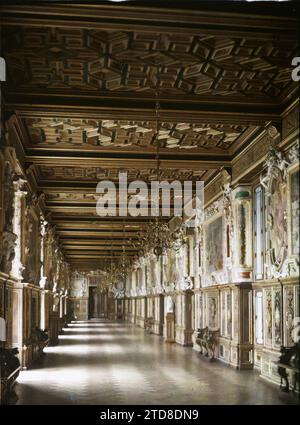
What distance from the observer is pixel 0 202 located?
374 inches

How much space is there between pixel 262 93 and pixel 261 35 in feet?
9.07

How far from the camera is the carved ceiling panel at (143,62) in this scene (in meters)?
8.37

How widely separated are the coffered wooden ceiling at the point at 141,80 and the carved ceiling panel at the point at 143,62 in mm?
17

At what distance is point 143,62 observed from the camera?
364 inches

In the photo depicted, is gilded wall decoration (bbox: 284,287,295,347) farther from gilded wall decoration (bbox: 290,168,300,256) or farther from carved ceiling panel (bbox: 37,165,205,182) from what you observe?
carved ceiling panel (bbox: 37,165,205,182)

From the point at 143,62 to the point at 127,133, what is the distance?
3.86 metres

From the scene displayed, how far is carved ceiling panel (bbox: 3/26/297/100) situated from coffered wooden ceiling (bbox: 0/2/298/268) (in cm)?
2

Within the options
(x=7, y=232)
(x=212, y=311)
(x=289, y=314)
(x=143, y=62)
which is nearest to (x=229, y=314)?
(x=212, y=311)

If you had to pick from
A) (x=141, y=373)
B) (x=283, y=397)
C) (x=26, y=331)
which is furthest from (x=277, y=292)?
(x=26, y=331)

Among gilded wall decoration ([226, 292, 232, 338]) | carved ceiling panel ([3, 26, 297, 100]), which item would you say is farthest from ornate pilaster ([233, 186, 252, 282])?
carved ceiling panel ([3, 26, 297, 100])

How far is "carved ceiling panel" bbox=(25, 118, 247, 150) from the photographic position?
12.3 m

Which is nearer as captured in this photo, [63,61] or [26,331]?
[63,61]

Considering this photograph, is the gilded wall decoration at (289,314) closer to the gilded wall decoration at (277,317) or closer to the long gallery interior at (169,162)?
the long gallery interior at (169,162)

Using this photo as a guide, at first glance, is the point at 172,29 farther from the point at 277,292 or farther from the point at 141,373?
the point at 141,373
